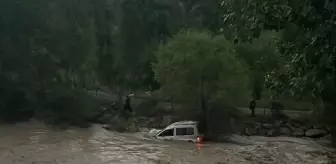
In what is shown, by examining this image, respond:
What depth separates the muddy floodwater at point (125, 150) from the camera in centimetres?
1964

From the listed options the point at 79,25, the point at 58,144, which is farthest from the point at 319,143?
the point at 79,25

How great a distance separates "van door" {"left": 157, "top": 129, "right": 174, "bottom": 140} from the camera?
2686cm

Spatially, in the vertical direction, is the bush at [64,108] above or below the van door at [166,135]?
above

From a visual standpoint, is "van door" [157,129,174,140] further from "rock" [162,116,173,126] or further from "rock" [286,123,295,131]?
"rock" [286,123,295,131]

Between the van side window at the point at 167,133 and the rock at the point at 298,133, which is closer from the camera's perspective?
the van side window at the point at 167,133

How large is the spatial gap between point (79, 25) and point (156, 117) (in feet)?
30.5

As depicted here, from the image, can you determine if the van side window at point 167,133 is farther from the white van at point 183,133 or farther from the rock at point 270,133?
the rock at point 270,133

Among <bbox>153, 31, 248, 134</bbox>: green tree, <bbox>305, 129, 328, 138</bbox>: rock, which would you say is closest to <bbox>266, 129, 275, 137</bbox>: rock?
<bbox>305, 129, 328, 138</bbox>: rock

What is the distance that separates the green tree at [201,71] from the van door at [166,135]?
433cm

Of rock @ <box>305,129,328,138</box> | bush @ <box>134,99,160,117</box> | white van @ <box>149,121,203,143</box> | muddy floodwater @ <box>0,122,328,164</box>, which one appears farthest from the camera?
bush @ <box>134,99,160,117</box>

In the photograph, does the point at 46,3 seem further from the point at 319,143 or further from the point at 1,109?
the point at 319,143

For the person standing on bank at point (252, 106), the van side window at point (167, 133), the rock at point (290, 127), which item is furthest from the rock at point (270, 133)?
the van side window at point (167, 133)

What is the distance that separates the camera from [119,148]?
23328mm

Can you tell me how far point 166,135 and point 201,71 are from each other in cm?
530
